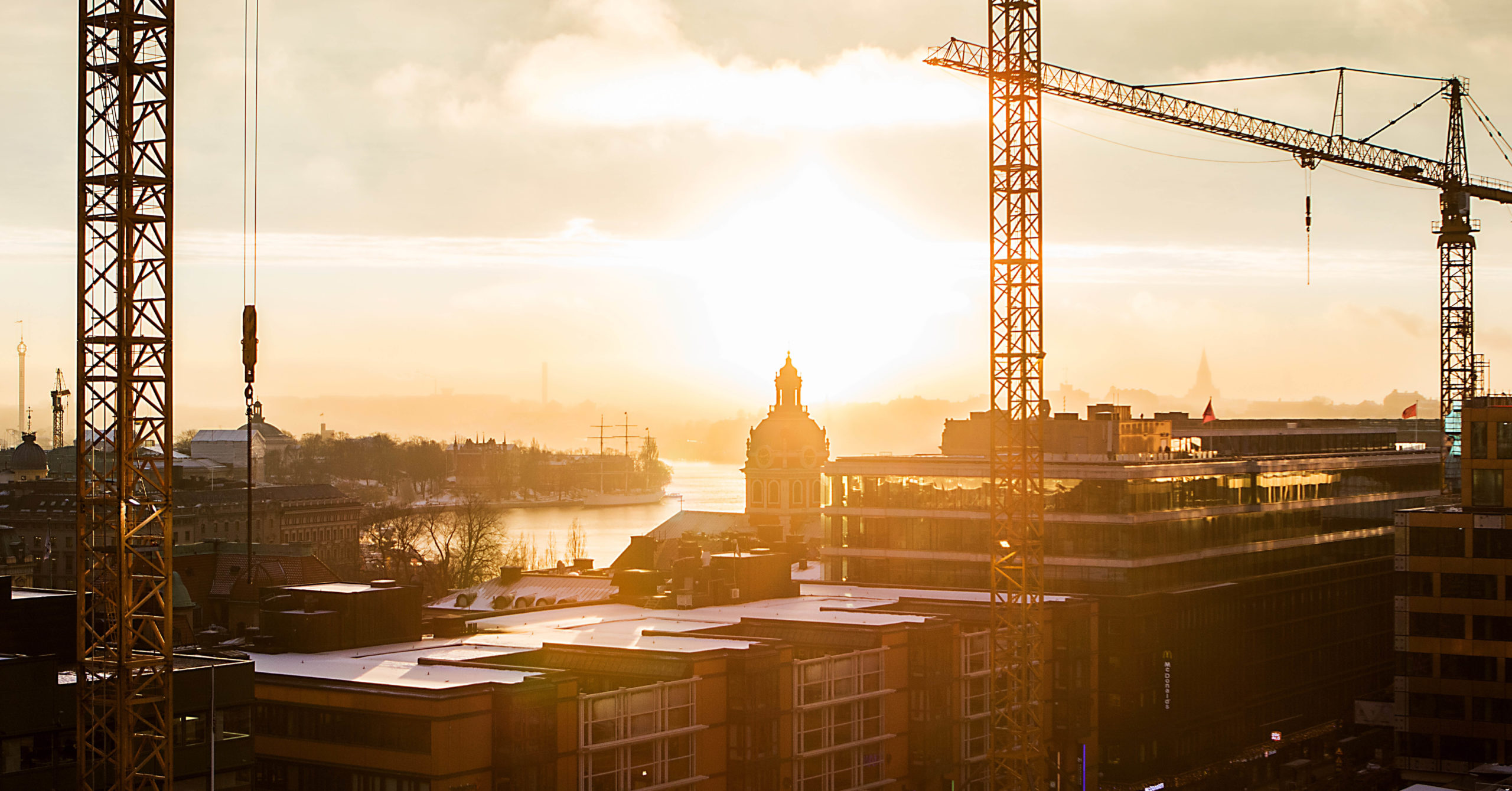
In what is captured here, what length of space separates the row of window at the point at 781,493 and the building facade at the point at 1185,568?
156 ft

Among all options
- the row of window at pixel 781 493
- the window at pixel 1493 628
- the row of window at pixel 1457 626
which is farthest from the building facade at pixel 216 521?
the window at pixel 1493 628

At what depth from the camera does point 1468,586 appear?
170 ft

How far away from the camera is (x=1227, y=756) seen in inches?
2527

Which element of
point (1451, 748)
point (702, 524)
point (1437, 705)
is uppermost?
point (702, 524)

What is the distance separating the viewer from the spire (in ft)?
398

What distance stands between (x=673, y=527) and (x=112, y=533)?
10078 cm

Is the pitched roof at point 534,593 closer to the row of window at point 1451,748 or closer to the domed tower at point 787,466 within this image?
the row of window at point 1451,748

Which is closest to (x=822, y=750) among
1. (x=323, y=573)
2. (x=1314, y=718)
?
(x=1314, y=718)

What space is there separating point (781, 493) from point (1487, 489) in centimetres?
7141

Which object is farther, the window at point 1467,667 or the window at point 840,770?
the window at point 1467,667

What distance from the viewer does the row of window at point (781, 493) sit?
120 meters

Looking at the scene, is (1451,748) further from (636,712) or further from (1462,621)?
(636,712)

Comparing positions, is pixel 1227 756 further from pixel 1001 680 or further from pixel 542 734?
pixel 542 734

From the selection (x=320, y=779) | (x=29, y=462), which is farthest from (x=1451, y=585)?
(x=29, y=462)
